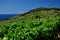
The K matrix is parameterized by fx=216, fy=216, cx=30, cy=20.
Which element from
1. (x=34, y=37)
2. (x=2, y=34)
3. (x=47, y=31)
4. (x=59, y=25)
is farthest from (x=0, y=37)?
(x=59, y=25)

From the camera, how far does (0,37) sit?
37.9 ft

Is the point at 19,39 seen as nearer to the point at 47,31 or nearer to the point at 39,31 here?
the point at 39,31

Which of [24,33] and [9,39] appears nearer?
[9,39]

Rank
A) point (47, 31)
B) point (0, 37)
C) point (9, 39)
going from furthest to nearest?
point (47, 31), point (0, 37), point (9, 39)

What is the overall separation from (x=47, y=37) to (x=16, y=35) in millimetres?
4406

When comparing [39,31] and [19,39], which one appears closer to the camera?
[19,39]

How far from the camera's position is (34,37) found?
12.3 metres

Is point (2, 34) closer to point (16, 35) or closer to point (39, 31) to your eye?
point (16, 35)

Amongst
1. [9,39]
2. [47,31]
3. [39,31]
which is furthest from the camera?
[47,31]

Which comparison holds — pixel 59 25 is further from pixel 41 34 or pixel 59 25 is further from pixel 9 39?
pixel 9 39

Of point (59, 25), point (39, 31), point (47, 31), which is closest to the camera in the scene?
point (39, 31)

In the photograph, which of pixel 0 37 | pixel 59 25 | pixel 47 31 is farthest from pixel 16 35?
pixel 59 25

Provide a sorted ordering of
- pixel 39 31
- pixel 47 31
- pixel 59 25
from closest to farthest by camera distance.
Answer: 1. pixel 39 31
2. pixel 47 31
3. pixel 59 25

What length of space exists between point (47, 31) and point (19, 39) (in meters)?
4.34
